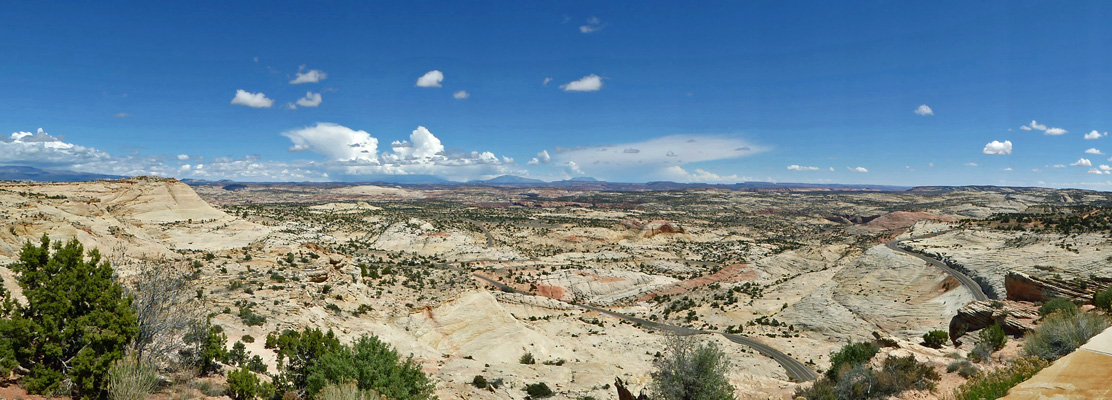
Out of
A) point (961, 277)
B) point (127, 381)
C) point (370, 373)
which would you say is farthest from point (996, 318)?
point (127, 381)

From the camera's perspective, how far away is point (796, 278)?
2404 inches

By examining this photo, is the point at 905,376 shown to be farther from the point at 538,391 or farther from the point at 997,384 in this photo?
the point at 538,391

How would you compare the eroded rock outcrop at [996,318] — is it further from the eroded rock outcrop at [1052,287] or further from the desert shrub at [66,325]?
the desert shrub at [66,325]

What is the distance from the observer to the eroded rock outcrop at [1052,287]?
74.2 ft

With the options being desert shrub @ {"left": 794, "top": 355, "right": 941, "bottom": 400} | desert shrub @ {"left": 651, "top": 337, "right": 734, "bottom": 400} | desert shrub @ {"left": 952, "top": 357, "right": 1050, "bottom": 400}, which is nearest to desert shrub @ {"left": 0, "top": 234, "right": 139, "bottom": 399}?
desert shrub @ {"left": 651, "top": 337, "right": 734, "bottom": 400}

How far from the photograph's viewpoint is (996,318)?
850 inches

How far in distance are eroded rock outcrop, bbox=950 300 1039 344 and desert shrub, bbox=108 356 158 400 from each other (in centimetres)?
3124

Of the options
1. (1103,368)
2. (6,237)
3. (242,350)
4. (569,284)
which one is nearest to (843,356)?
(1103,368)

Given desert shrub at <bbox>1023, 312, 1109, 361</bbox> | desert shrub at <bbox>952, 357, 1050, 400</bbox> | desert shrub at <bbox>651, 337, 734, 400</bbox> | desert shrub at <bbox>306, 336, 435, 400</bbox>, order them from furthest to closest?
desert shrub at <bbox>651, 337, 734, 400</bbox>, desert shrub at <bbox>1023, 312, 1109, 361</bbox>, desert shrub at <bbox>306, 336, 435, 400</bbox>, desert shrub at <bbox>952, 357, 1050, 400</bbox>

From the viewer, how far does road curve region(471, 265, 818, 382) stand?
32469mm

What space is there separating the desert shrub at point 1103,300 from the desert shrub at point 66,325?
1416 inches

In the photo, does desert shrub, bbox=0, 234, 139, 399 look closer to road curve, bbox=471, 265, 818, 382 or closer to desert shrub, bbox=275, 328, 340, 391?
desert shrub, bbox=275, 328, 340, 391

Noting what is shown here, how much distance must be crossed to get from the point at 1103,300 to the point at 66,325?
37.7 meters

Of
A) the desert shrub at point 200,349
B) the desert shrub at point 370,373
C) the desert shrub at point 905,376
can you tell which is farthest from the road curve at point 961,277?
the desert shrub at point 200,349
